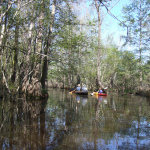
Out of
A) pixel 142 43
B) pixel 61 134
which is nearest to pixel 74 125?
pixel 61 134

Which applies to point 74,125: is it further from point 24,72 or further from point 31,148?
point 24,72

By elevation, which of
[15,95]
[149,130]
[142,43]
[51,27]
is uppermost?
[142,43]

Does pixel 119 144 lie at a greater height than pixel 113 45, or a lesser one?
lesser

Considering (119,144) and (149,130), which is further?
(149,130)

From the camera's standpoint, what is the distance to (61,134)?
4645mm

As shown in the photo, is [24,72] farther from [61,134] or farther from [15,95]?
[61,134]

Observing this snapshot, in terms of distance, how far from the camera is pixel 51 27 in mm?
12242

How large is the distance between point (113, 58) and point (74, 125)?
94.7 feet

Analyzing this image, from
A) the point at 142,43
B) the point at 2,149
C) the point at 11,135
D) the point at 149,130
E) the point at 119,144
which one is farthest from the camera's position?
the point at 142,43

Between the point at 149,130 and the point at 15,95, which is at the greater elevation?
the point at 15,95

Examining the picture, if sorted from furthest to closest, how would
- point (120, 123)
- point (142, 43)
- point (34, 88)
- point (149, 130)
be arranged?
point (142, 43)
point (34, 88)
point (120, 123)
point (149, 130)

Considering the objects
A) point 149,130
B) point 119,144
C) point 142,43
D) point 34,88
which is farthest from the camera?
point 142,43

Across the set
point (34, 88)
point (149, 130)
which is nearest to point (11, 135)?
point (149, 130)

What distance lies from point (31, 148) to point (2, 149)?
574 mm
